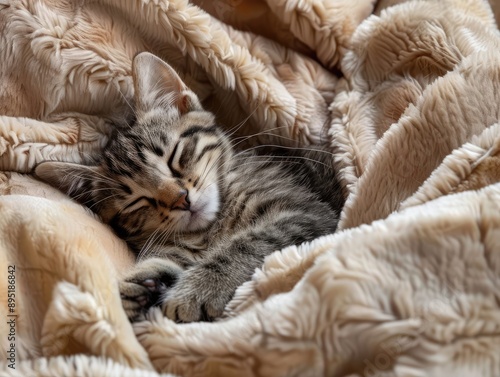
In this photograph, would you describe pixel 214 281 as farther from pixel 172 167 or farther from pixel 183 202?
pixel 172 167

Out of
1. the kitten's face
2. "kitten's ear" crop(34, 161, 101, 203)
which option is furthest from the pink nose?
"kitten's ear" crop(34, 161, 101, 203)

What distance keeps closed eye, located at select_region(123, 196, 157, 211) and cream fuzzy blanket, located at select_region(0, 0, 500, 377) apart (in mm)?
98

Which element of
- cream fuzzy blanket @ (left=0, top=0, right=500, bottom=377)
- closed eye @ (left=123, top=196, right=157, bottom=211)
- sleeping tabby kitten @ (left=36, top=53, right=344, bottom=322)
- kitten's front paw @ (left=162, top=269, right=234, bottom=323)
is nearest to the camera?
cream fuzzy blanket @ (left=0, top=0, right=500, bottom=377)

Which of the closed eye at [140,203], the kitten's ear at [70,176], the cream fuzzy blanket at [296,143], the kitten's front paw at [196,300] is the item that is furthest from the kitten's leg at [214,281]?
the kitten's ear at [70,176]

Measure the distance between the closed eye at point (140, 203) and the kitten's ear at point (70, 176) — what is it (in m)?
0.12

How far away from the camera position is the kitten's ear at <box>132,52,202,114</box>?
1.35 meters

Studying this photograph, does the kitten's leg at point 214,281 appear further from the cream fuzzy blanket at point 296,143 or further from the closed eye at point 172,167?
the closed eye at point 172,167

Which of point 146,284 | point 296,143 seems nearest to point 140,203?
point 146,284

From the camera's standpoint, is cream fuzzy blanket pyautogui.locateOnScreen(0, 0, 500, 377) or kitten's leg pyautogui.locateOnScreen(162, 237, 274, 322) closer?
cream fuzzy blanket pyautogui.locateOnScreen(0, 0, 500, 377)

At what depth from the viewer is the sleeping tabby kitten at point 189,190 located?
118cm

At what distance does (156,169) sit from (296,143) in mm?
420

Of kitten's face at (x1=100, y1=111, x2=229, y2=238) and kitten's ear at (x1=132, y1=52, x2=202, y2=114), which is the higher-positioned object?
kitten's ear at (x1=132, y1=52, x2=202, y2=114)

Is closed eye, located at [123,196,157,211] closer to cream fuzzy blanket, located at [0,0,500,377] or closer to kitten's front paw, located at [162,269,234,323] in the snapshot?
cream fuzzy blanket, located at [0,0,500,377]

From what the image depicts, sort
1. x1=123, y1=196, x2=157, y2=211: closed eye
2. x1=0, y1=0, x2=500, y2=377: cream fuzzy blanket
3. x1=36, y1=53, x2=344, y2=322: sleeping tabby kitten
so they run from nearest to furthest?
1. x1=0, y1=0, x2=500, y2=377: cream fuzzy blanket
2. x1=36, y1=53, x2=344, y2=322: sleeping tabby kitten
3. x1=123, y1=196, x2=157, y2=211: closed eye
